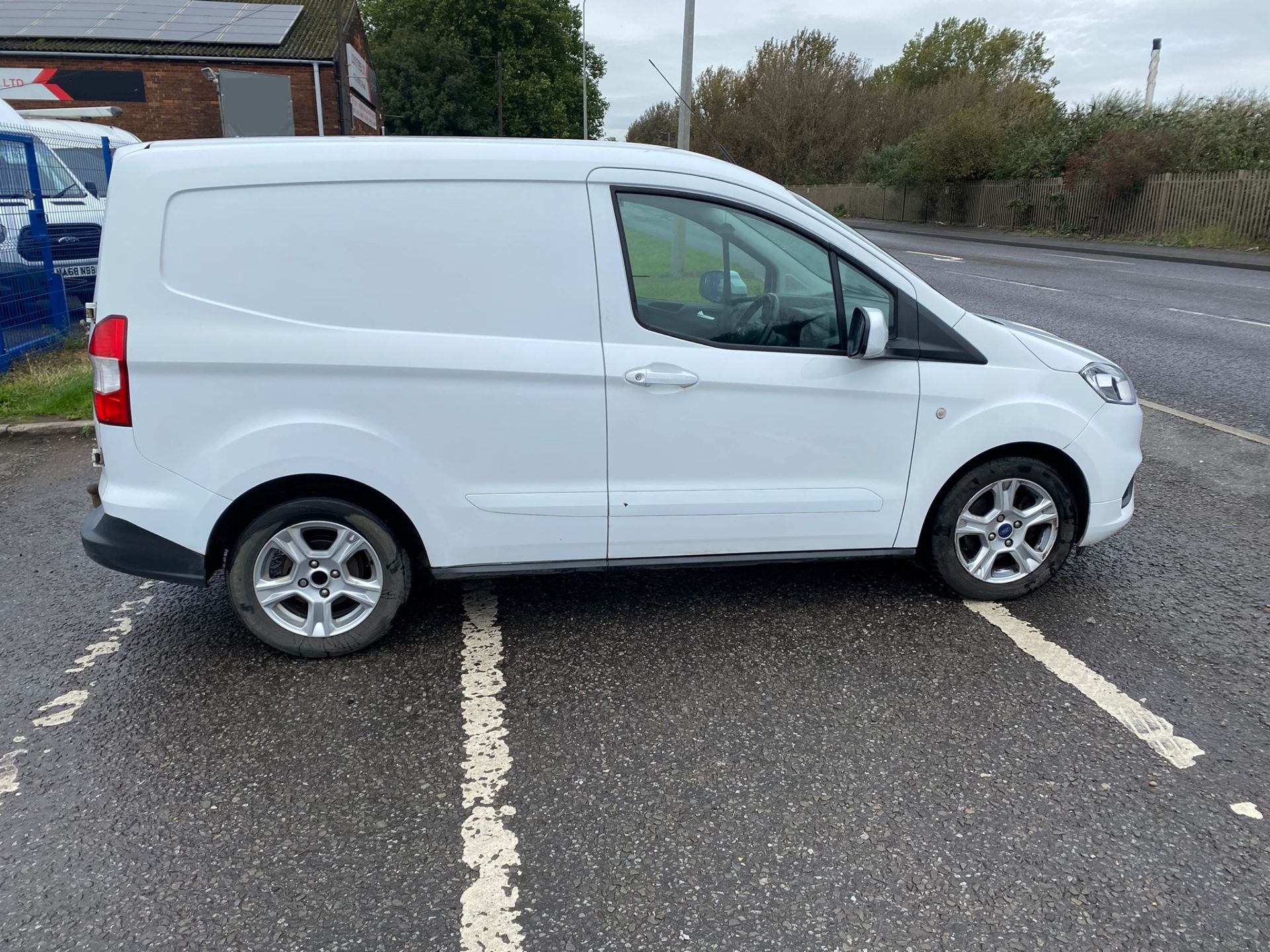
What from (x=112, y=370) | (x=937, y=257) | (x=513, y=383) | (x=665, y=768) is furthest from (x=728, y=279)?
(x=937, y=257)

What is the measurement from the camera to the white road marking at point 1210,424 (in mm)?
6285

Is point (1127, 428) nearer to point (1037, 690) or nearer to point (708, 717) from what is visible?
point (1037, 690)

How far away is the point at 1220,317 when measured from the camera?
1187 centimetres

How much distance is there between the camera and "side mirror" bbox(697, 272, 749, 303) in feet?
11.8

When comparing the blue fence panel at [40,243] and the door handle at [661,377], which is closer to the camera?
the door handle at [661,377]

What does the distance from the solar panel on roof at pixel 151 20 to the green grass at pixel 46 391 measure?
2679cm

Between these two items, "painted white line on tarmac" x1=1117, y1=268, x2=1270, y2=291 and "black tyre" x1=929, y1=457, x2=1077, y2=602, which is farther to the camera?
"painted white line on tarmac" x1=1117, y1=268, x2=1270, y2=291

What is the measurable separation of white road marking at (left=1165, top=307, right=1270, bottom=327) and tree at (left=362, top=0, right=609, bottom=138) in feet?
139

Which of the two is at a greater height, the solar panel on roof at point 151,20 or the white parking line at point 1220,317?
the solar panel on roof at point 151,20

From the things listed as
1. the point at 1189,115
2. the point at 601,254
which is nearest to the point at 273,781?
the point at 601,254

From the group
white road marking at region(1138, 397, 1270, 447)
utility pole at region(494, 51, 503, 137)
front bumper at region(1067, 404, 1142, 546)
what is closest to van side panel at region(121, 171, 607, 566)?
front bumper at region(1067, 404, 1142, 546)

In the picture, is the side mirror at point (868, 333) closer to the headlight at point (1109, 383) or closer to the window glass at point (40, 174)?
the headlight at point (1109, 383)

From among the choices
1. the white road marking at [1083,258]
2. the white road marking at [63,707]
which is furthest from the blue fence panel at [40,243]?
the white road marking at [1083,258]

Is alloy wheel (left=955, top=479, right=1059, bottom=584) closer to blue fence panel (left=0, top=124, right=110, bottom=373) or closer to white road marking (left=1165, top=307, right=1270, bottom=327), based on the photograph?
blue fence panel (left=0, top=124, right=110, bottom=373)
